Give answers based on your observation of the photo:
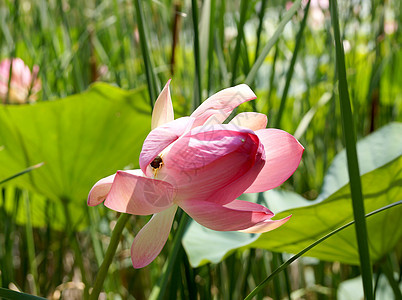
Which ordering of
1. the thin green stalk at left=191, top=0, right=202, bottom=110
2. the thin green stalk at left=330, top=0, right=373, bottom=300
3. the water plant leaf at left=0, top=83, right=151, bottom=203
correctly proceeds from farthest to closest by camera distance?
1. the water plant leaf at left=0, top=83, right=151, bottom=203
2. the thin green stalk at left=191, top=0, right=202, bottom=110
3. the thin green stalk at left=330, top=0, right=373, bottom=300

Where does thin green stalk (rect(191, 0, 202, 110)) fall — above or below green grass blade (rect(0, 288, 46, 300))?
above

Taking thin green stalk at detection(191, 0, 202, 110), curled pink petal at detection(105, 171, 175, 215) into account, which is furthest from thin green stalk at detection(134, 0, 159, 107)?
curled pink petal at detection(105, 171, 175, 215)

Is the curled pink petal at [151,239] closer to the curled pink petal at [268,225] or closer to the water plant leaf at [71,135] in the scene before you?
the curled pink petal at [268,225]

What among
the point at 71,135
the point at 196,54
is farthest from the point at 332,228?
the point at 71,135

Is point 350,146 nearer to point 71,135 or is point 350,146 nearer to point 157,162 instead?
point 157,162

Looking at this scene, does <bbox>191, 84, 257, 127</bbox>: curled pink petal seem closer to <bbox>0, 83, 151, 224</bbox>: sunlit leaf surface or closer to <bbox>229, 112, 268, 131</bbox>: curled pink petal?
<bbox>229, 112, 268, 131</bbox>: curled pink petal

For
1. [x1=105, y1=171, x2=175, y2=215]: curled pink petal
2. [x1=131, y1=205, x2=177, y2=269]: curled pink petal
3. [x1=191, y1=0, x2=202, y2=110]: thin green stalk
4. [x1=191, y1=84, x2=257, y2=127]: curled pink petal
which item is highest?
[x1=191, y1=0, x2=202, y2=110]: thin green stalk

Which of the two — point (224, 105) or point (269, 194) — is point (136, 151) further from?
point (224, 105)

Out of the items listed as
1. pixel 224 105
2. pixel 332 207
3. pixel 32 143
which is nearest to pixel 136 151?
pixel 32 143
